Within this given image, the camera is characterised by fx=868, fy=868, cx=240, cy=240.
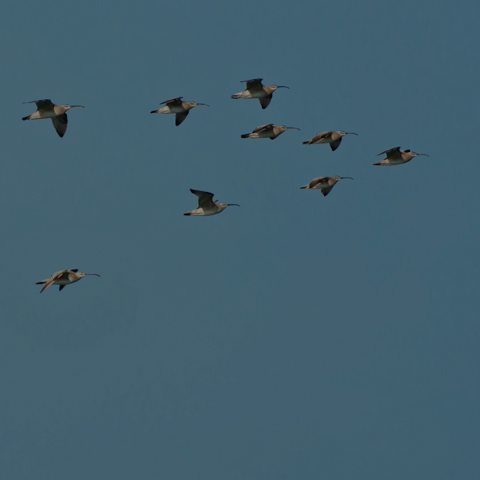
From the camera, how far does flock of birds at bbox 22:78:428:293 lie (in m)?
33.8

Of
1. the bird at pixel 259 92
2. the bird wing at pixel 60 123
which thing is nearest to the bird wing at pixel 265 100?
the bird at pixel 259 92

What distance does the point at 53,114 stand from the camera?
35.0 m

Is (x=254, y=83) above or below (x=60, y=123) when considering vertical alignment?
above

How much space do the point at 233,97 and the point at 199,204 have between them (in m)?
5.22

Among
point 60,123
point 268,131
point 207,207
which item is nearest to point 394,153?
point 268,131

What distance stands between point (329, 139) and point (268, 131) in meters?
2.61

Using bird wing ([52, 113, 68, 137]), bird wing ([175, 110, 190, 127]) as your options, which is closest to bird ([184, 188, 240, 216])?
bird wing ([175, 110, 190, 127])

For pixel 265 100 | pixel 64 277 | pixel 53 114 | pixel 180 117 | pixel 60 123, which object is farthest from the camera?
pixel 180 117

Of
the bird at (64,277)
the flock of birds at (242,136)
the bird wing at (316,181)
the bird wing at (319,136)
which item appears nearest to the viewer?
the bird at (64,277)

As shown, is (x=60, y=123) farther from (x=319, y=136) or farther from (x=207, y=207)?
(x=319, y=136)

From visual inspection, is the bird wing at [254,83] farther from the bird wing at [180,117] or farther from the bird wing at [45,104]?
the bird wing at [45,104]

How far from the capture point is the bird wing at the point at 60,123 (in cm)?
3542

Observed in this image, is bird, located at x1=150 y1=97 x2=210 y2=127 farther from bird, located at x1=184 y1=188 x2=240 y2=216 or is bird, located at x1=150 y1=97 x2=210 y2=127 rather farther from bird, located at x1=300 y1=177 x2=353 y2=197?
bird, located at x1=300 y1=177 x2=353 y2=197

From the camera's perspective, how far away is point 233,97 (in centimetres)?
3653
